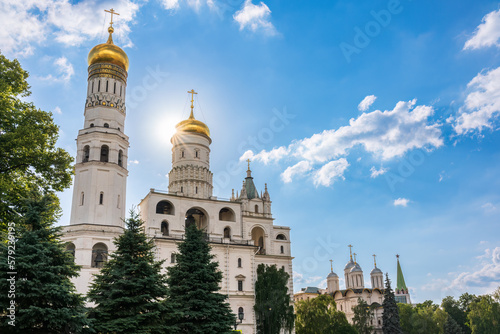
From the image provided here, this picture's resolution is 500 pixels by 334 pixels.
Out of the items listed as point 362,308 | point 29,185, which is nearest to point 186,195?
point 29,185

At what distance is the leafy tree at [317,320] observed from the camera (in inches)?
1729

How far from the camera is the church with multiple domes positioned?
112ft

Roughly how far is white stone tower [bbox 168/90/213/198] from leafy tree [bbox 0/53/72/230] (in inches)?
847

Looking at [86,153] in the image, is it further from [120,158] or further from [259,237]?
[259,237]

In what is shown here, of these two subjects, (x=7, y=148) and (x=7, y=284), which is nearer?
(x=7, y=284)

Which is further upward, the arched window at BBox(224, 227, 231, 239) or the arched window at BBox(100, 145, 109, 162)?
the arched window at BBox(100, 145, 109, 162)

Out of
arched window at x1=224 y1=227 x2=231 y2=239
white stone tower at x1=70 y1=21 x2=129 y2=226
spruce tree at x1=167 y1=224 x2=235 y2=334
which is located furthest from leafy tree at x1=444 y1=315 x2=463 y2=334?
white stone tower at x1=70 y1=21 x2=129 y2=226

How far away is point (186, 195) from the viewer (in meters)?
42.0

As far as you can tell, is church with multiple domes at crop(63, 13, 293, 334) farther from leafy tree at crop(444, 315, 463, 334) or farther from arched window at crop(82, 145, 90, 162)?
leafy tree at crop(444, 315, 463, 334)

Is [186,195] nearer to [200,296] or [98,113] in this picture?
[98,113]

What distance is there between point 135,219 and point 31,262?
19.2 ft

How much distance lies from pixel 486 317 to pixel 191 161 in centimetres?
4204

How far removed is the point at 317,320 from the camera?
144 feet

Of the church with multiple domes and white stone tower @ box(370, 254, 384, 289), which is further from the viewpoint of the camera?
white stone tower @ box(370, 254, 384, 289)
